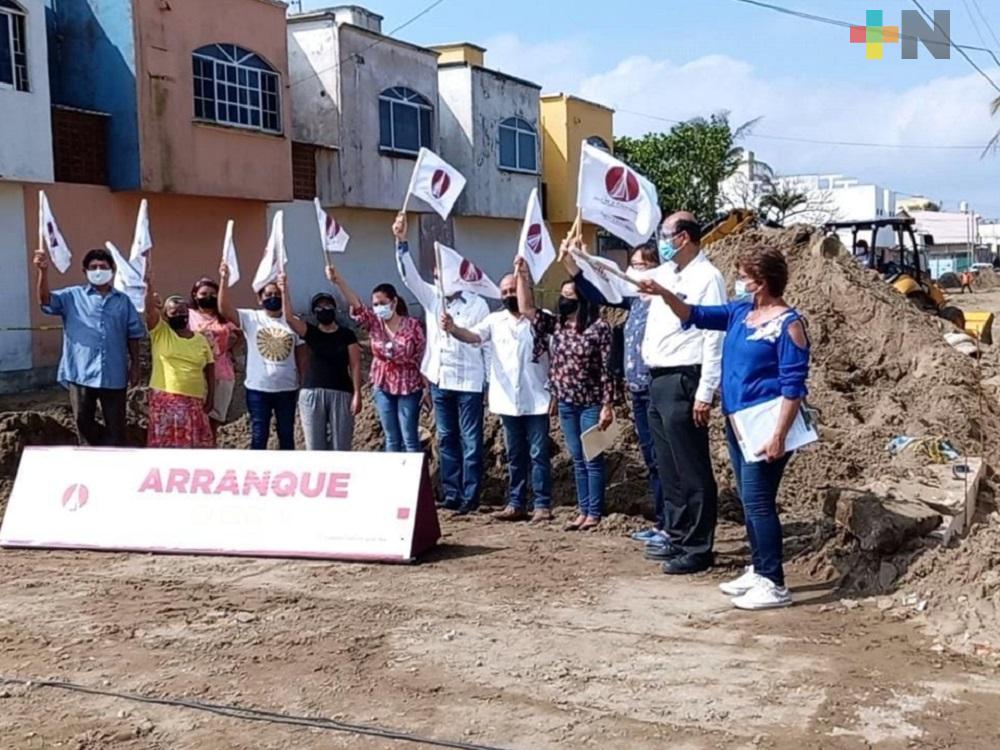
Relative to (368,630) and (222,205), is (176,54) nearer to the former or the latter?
(222,205)

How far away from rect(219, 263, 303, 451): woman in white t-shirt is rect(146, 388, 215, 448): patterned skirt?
51cm

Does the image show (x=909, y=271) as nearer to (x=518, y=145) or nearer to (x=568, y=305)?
(x=518, y=145)

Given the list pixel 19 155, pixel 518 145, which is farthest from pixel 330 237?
pixel 518 145

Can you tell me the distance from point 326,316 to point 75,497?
88.3 inches

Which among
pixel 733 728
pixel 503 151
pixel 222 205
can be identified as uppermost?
pixel 503 151

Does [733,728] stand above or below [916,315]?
below

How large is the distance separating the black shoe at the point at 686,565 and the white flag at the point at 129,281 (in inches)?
185

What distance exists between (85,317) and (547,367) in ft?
11.5

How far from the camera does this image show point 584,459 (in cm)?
801

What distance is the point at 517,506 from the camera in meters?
8.53

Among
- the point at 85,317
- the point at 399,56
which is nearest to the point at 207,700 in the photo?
the point at 85,317

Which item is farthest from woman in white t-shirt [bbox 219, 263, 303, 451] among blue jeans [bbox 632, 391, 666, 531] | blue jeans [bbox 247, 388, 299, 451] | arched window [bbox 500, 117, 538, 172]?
arched window [bbox 500, 117, 538, 172]

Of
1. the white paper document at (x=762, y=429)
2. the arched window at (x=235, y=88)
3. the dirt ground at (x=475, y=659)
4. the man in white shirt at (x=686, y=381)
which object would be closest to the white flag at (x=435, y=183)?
the man in white shirt at (x=686, y=381)

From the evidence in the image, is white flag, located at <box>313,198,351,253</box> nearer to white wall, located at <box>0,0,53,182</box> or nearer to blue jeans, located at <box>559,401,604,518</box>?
blue jeans, located at <box>559,401,604,518</box>
